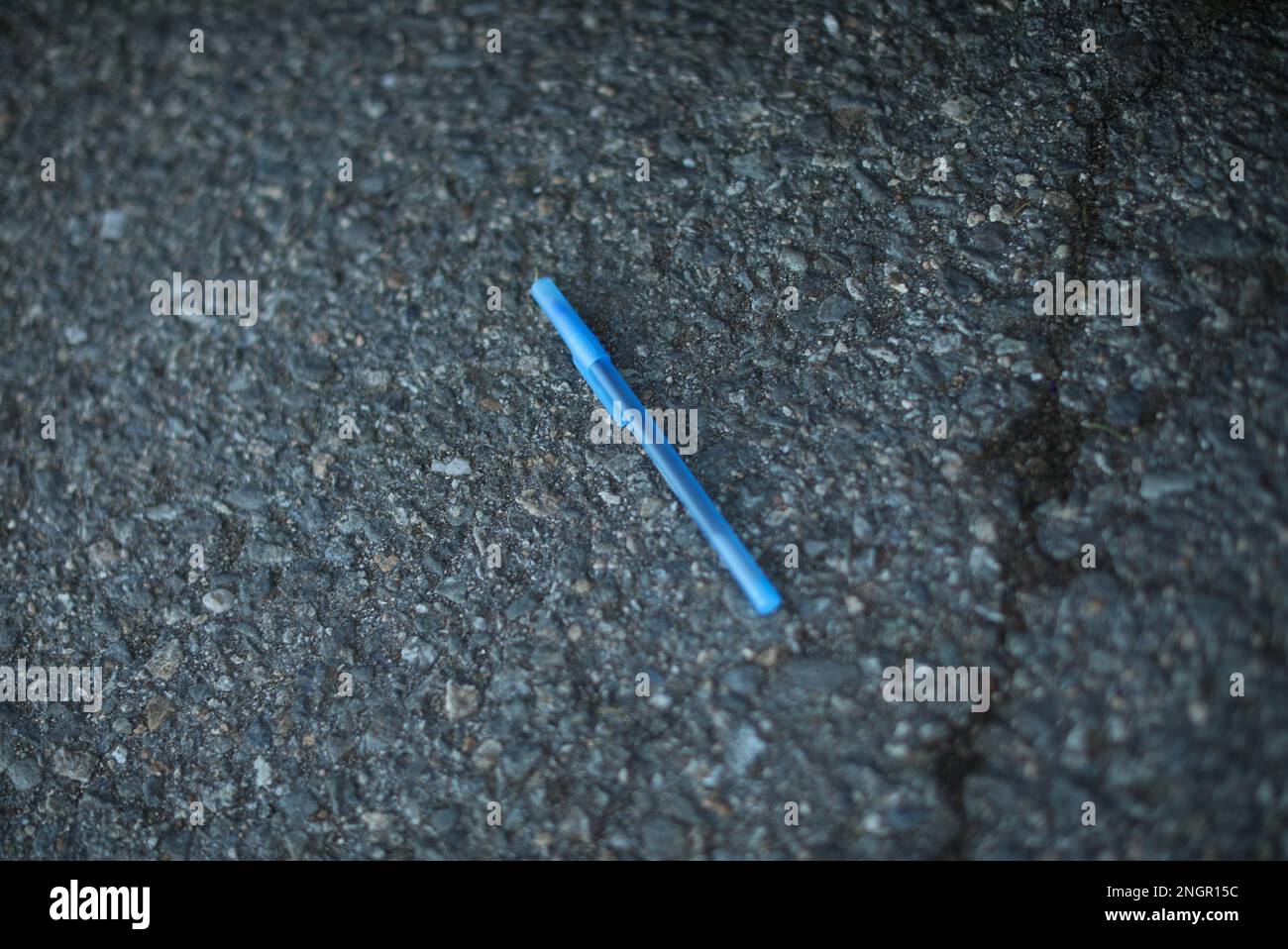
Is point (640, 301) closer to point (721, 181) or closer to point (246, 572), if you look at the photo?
point (721, 181)

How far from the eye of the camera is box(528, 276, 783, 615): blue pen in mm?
1800

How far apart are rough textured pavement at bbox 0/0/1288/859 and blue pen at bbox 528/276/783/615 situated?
56 millimetres

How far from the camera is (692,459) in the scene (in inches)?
76.6

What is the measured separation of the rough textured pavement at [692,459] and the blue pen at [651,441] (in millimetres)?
56

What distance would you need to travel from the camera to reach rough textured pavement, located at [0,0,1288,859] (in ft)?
5.59

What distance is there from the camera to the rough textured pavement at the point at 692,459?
1.70 metres

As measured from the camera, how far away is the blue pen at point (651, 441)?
1.80 meters

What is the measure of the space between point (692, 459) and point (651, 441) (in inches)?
3.5

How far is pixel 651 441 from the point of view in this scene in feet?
6.34
